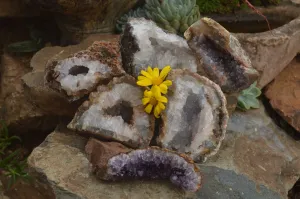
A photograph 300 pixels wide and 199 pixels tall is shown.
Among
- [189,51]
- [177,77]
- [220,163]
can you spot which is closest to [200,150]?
[220,163]

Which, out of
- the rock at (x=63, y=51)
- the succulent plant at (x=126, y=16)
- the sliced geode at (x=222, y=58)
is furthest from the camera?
the succulent plant at (x=126, y=16)

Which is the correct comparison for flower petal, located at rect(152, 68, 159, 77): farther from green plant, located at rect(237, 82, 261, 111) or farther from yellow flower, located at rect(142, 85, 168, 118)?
green plant, located at rect(237, 82, 261, 111)

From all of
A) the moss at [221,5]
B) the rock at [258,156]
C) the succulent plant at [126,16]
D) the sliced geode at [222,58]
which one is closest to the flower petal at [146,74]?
the sliced geode at [222,58]

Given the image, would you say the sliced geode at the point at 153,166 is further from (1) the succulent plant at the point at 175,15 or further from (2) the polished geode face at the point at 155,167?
(1) the succulent plant at the point at 175,15

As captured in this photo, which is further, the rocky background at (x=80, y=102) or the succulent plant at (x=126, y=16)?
the succulent plant at (x=126, y=16)

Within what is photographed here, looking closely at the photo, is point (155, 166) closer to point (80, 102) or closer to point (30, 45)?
point (80, 102)

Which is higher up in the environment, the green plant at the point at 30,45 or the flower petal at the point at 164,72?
the flower petal at the point at 164,72
